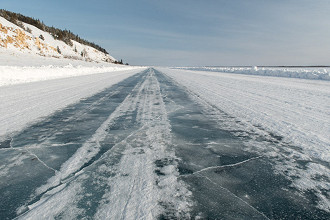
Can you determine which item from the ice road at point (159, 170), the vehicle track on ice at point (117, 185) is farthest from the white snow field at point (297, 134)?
the vehicle track on ice at point (117, 185)

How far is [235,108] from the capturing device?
6.65 m

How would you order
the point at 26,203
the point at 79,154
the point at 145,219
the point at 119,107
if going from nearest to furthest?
the point at 145,219 < the point at 26,203 < the point at 79,154 < the point at 119,107

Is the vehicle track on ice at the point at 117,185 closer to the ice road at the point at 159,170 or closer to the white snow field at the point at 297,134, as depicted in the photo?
the ice road at the point at 159,170

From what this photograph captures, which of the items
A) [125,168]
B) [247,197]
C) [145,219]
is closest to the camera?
[145,219]

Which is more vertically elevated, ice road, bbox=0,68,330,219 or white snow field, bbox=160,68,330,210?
ice road, bbox=0,68,330,219

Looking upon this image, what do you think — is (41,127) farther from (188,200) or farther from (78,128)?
(188,200)

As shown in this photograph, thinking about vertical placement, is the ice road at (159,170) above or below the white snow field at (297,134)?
above

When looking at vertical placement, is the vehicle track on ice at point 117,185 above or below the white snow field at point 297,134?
above

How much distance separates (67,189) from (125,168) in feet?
2.13

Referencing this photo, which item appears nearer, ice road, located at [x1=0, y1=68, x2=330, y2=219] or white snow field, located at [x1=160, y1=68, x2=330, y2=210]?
ice road, located at [x1=0, y1=68, x2=330, y2=219]

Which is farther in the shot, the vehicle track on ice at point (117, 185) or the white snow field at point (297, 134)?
the white snow field at point (297, 134)

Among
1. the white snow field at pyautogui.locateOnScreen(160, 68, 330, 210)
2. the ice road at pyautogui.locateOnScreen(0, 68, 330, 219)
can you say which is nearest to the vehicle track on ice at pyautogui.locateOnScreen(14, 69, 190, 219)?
the ice road at pyautogui.locateOnScreen(0, 68, 330, 219)

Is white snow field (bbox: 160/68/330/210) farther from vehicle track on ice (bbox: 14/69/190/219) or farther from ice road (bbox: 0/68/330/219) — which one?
vehicle track on ice (bbox: 14/69/190/219)

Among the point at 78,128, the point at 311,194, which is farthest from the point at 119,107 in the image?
the point at 311,194
